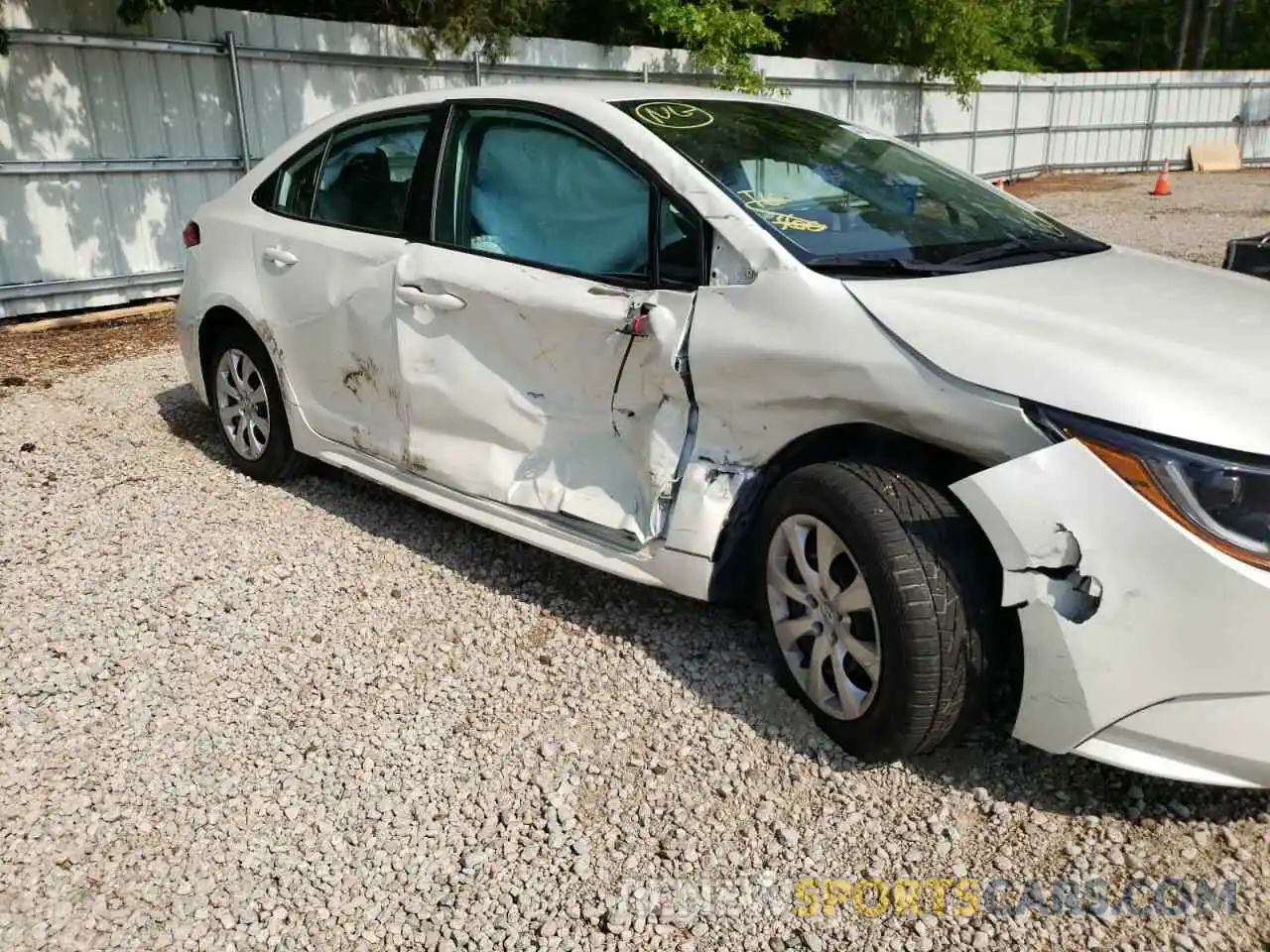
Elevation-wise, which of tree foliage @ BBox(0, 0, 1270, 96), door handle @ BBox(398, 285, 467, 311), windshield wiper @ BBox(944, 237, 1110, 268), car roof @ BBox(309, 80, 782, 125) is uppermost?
tree foliage @ BBox(0, 0, 1270, 96)

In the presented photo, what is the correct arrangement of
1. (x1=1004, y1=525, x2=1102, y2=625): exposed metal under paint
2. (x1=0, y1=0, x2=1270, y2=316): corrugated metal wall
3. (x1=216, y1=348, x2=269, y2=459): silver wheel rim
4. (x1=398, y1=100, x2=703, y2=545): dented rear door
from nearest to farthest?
(x1=1004, y1=525, x2=1102, y2=625): exposed metal under paint < (x1=398, y1=100, x2=703, y2=545): dented rear door < (x1=216, y1=348, x2=269, y2=459): silver wheel rim < (x1=0, y1=0, x2=1270, y2=316): corrugated metal wall

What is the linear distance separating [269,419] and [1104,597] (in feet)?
11.7

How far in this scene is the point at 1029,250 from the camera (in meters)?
3.28

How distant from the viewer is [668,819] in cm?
268

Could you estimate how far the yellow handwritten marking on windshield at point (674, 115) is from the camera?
135 inches

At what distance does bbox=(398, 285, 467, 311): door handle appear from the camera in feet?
12.0

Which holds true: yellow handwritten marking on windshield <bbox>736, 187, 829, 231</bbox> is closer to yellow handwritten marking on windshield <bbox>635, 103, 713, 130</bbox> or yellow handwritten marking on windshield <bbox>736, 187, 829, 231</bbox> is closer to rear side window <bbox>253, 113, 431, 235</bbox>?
yellow handwritten marking on windshield <bbox>635, 103, 713, 130</bbox>

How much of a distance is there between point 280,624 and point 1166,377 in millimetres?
2770

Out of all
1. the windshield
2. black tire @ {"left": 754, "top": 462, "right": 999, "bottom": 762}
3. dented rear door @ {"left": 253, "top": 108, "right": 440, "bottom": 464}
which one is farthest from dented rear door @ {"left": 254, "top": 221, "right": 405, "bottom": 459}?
black tire @ {"left": 754, "top": 462, "right": 999, "bottom": 762}

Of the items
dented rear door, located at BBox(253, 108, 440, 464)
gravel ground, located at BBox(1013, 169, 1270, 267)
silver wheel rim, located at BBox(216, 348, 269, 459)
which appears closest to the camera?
dented rear door, located at BBox(253, 108, 440, 464)

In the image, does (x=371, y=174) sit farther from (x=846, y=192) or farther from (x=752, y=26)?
(x=752, y=26)

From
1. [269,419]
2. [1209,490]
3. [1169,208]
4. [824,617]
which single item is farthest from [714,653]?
[1169,208]

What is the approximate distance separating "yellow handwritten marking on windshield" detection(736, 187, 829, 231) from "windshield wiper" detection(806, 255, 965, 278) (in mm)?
165

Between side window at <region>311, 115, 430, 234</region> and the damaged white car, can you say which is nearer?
the damaged white car
